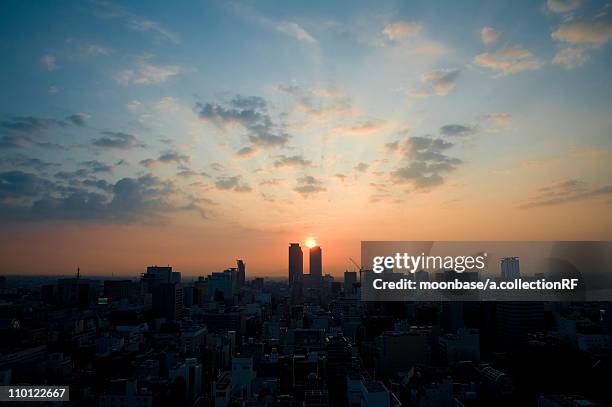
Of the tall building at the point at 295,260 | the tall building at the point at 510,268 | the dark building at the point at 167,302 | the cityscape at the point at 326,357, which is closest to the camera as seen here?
the cityscape at the point at 326,357

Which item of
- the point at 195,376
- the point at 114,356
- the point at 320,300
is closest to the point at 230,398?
the point at 195,376

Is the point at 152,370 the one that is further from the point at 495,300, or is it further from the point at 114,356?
the point at 495,300

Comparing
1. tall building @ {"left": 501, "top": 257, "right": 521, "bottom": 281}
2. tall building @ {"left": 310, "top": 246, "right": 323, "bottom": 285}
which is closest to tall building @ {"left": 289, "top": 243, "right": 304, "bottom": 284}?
tall building @ {"left": 310, "top": 246, "right": 323, "bottom": 285}

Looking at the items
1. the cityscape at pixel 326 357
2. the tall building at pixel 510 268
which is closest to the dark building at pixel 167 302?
the cityscape at pixel 326 357

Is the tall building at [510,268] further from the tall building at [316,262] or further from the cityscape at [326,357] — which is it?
the tall building at [316,262]

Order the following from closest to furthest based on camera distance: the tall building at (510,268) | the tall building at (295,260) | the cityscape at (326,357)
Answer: the cityscape at (326,357) < the tall building at (510,268) < the tall building at (295,260)
